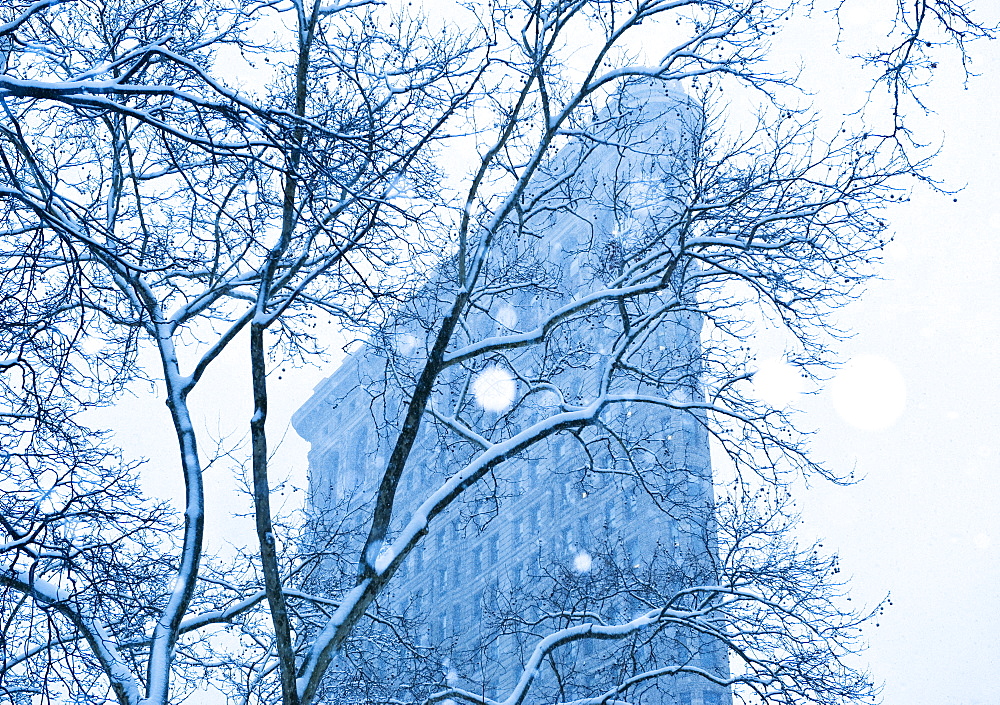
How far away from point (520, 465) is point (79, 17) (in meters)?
43.2

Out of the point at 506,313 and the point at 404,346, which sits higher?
the point at 506,313

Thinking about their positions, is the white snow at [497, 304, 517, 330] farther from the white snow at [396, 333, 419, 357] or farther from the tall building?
the white snow at [396, 333, 419, 357]

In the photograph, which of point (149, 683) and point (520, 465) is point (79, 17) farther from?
point (520, 465)

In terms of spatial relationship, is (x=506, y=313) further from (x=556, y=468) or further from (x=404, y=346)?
(x=404, y=346)

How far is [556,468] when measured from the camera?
48500 mm

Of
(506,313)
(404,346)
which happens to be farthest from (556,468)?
(404,346)

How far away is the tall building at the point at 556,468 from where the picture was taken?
1325 centimetres

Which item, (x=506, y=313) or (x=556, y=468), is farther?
(x=506, y=313)

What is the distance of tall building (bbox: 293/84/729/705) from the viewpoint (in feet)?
43.5

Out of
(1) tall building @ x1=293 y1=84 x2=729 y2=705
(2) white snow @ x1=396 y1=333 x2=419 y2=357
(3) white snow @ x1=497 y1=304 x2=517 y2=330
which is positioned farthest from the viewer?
(3) white snow @ x1=497 y1=304 x2=517 y2=330

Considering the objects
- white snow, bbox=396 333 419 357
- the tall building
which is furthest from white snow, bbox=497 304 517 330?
white snow, bbox=396 333 419 357

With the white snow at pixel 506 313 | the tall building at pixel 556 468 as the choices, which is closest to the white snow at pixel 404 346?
the tall building at pixel 556 468

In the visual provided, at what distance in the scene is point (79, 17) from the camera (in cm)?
1138

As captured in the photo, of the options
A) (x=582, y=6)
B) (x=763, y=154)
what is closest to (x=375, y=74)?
(x=582, y=6)
